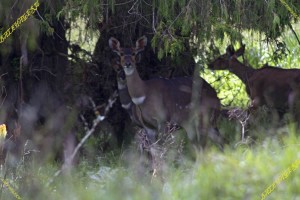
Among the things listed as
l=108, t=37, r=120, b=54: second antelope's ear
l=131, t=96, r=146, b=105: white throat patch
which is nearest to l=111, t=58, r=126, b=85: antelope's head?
l=108, t=37, r=120, b=54: second antelope's ear

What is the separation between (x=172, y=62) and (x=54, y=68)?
5.12 feet

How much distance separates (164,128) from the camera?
10.6 meters

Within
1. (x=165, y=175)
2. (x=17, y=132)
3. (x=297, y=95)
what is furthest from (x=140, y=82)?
(x=17, y=132)

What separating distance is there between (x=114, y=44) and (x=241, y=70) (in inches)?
113

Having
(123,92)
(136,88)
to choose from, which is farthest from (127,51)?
(123,92)

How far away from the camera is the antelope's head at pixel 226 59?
13258 millimetres

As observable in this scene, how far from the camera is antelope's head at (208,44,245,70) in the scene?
13.3m

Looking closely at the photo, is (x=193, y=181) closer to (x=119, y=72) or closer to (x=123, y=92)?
(x=123, y=92)

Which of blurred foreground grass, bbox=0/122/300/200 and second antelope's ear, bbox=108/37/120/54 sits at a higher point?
second antelope's ear, bbox=108/37/120/54

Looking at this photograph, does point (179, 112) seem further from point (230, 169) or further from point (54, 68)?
point (230, 169)

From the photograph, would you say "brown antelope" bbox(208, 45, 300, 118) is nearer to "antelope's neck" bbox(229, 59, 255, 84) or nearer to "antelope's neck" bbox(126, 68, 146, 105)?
"antelope's neck" bbox(229, 59, 255, 84)

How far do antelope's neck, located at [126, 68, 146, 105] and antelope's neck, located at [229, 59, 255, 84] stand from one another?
2.27 m

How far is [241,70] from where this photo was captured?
43.6 ft

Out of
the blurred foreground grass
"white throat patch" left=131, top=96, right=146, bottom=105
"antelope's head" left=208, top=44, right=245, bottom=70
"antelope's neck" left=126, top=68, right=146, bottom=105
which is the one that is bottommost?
the blurred foreground grass
